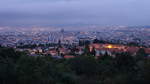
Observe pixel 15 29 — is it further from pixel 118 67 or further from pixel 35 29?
pixel 118 67

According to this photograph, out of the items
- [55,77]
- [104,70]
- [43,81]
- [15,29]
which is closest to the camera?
[43,81]

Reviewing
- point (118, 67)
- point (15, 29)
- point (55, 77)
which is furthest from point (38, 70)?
point (15, 29)

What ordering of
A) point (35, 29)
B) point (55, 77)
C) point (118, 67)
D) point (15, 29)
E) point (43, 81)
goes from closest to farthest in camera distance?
point (43, 81) < point (55, 77) < point (118, 67) < point (15, 29) < point (35, 29)

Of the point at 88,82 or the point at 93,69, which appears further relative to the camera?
the point at 93,69

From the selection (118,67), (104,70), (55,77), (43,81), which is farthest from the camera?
(118,67)

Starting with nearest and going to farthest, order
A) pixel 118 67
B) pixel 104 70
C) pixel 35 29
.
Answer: pixel 104 70
pixel 118 67
pixel 35 29

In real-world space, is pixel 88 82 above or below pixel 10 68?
below

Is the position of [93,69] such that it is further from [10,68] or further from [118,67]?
[10,68]

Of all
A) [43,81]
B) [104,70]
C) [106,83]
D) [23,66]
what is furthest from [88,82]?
[104,70]

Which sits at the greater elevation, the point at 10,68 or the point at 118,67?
the point at 10,68
